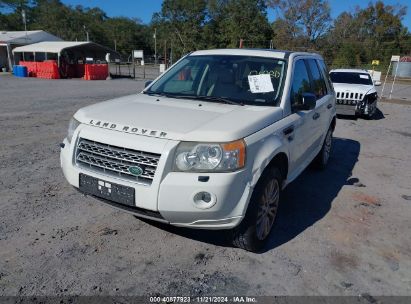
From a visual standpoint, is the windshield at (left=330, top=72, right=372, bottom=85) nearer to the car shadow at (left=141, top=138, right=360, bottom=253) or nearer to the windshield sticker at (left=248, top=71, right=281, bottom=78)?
the car shadow at (left=141, top=138, right=360, bottom=253)

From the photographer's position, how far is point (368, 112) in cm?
1150

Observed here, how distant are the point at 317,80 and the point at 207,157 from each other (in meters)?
3.08

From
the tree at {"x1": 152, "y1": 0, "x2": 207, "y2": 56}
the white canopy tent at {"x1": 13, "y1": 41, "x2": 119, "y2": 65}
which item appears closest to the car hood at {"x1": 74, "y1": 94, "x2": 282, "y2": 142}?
the white canopy tent at {"x1": 13, "y1": 41, "x2": 119, "y2": 65}

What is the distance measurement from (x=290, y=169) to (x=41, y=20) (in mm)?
95845

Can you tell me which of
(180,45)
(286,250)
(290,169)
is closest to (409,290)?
(286,250)

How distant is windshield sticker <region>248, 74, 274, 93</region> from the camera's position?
386 cm

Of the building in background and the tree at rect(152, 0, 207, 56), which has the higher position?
the tree at rect(152, 0, 207, 56)

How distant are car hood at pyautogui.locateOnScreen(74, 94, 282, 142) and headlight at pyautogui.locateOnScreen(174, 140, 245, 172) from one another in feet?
0.19

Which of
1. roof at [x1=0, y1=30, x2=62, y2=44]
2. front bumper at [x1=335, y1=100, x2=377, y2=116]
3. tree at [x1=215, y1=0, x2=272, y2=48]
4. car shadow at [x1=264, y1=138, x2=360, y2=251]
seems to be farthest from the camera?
tree at [x1=215, y1=0, x2=272, y2=48]

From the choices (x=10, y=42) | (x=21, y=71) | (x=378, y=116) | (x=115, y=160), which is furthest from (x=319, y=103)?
(x=10, y=42)

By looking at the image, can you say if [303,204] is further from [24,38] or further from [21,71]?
[24,38]

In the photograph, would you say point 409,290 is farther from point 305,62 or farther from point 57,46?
point 57,46

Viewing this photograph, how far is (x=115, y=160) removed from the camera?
301cm

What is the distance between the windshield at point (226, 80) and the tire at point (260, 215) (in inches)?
33.9
